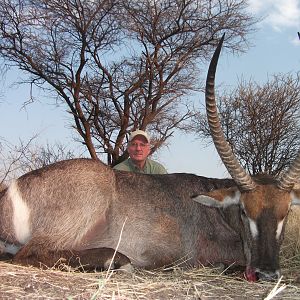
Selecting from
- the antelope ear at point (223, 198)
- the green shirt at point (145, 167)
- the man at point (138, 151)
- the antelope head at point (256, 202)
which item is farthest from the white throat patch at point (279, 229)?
the green shirt at point (145, 167)

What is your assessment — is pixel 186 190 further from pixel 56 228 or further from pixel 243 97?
pixel 243 97

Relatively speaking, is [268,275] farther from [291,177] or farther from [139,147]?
[139,147]

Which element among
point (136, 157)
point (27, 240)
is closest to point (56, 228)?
point (27, 240)

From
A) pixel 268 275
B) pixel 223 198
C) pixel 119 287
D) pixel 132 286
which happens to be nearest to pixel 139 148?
pixel 223 198

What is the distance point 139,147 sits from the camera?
29.7 feet

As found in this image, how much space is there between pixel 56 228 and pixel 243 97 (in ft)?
55.1

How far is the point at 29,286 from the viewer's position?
3975 mm

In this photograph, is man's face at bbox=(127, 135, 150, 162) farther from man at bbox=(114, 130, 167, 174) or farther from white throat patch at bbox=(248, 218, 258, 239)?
white throat patch at bbox=(248, 218, 258, 239)

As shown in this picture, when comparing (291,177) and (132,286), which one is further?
(291,177)

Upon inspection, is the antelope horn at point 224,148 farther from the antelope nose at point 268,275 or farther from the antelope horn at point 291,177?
A: the antelope nose at point 268,275

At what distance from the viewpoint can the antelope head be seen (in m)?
5.14

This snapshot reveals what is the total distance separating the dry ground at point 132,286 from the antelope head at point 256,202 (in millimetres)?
224

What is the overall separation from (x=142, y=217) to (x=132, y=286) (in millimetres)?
1632

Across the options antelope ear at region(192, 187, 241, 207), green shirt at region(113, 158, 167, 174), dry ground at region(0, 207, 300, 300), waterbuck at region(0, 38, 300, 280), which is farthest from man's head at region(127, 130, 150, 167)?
dry ground at region(0, 207, 300, 300)
